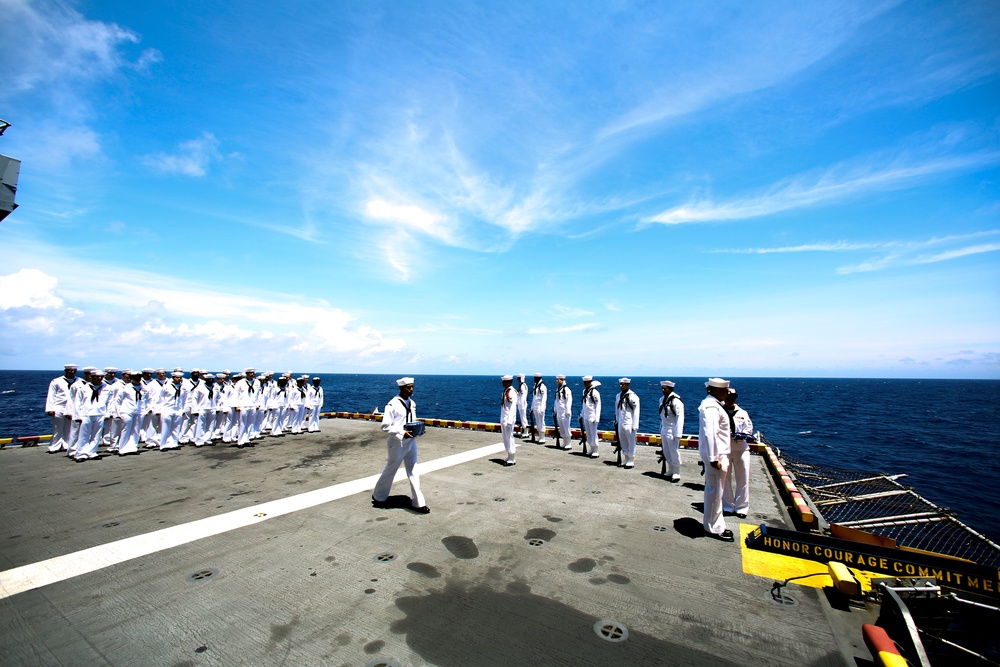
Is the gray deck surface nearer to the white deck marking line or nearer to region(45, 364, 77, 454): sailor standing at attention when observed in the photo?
the white deck marking line

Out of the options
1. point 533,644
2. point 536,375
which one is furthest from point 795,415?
point 533,644

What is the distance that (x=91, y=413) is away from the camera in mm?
12391

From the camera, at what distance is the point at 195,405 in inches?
572

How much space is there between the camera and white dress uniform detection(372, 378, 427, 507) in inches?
297

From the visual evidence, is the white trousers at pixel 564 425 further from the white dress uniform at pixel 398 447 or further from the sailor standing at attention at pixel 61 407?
the sailor standing at attention at pixel 61 407

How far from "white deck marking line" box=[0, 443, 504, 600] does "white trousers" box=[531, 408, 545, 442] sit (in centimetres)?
686

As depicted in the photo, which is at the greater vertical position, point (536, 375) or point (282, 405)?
point (536, 375)

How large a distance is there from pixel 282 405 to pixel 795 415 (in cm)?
6485

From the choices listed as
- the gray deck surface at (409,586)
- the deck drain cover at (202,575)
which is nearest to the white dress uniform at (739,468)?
the gray deck surface at (409,586)

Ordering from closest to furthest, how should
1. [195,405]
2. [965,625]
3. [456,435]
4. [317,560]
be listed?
[965,625]
[317,560]
[195,405]
[456,435]

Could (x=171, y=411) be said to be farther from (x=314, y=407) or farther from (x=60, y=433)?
(x=314, y=407)

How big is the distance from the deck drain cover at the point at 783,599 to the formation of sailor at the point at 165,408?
15.6 meters

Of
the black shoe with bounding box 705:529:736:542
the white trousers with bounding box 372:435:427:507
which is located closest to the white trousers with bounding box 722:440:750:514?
the black shoe with bounding box 705:529:736:542

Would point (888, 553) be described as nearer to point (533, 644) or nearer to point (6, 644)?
point (533, 644)
